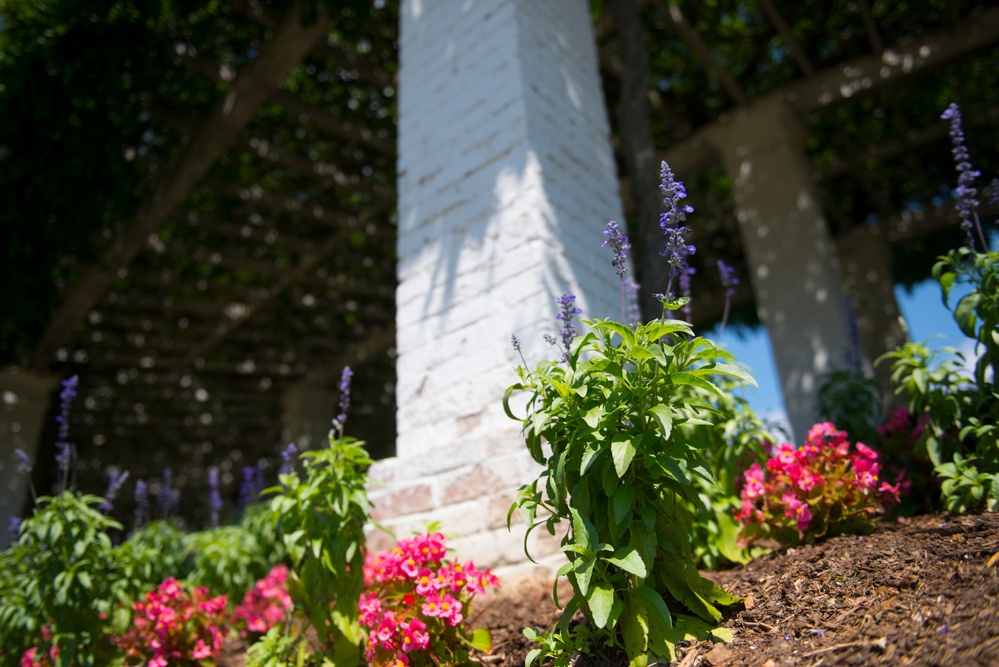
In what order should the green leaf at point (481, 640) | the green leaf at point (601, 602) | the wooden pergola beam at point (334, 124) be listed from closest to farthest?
the green leaf at point (601, 602)
the green leaf at point (481, 640)
the wooden pergola beam at point (334, 124)

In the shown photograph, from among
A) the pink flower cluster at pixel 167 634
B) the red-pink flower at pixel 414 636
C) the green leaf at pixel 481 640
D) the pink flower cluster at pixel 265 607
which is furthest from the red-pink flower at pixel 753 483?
the pink flower cluster at pixel 167 634

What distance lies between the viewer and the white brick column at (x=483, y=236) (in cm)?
214

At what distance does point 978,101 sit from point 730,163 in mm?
2514

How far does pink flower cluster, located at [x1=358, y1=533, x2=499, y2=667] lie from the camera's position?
1.60 metres

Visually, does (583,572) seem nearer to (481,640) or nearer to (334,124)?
(481,640)

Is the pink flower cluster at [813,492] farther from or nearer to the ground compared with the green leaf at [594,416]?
nearer to the ground

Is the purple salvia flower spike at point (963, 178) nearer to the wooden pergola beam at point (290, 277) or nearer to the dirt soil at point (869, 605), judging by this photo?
the dirt soil at point (869, 605)

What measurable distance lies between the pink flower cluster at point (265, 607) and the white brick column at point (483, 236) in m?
0.71

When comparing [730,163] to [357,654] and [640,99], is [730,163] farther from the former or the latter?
A: [357,654]

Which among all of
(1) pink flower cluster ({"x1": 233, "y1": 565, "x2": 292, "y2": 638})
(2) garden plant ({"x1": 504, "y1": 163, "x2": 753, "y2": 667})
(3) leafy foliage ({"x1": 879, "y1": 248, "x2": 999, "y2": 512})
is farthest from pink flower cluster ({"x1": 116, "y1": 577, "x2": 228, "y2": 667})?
(3) leafy foliage ({"x1": 879, "y1": 248, "x2": 999, "y2": 512})

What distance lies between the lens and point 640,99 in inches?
132

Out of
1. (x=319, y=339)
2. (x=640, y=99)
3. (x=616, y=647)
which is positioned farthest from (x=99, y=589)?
(x=319, y=339)

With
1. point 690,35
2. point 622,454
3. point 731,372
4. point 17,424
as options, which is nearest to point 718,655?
point 622,454

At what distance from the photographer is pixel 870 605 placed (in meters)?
1.31
